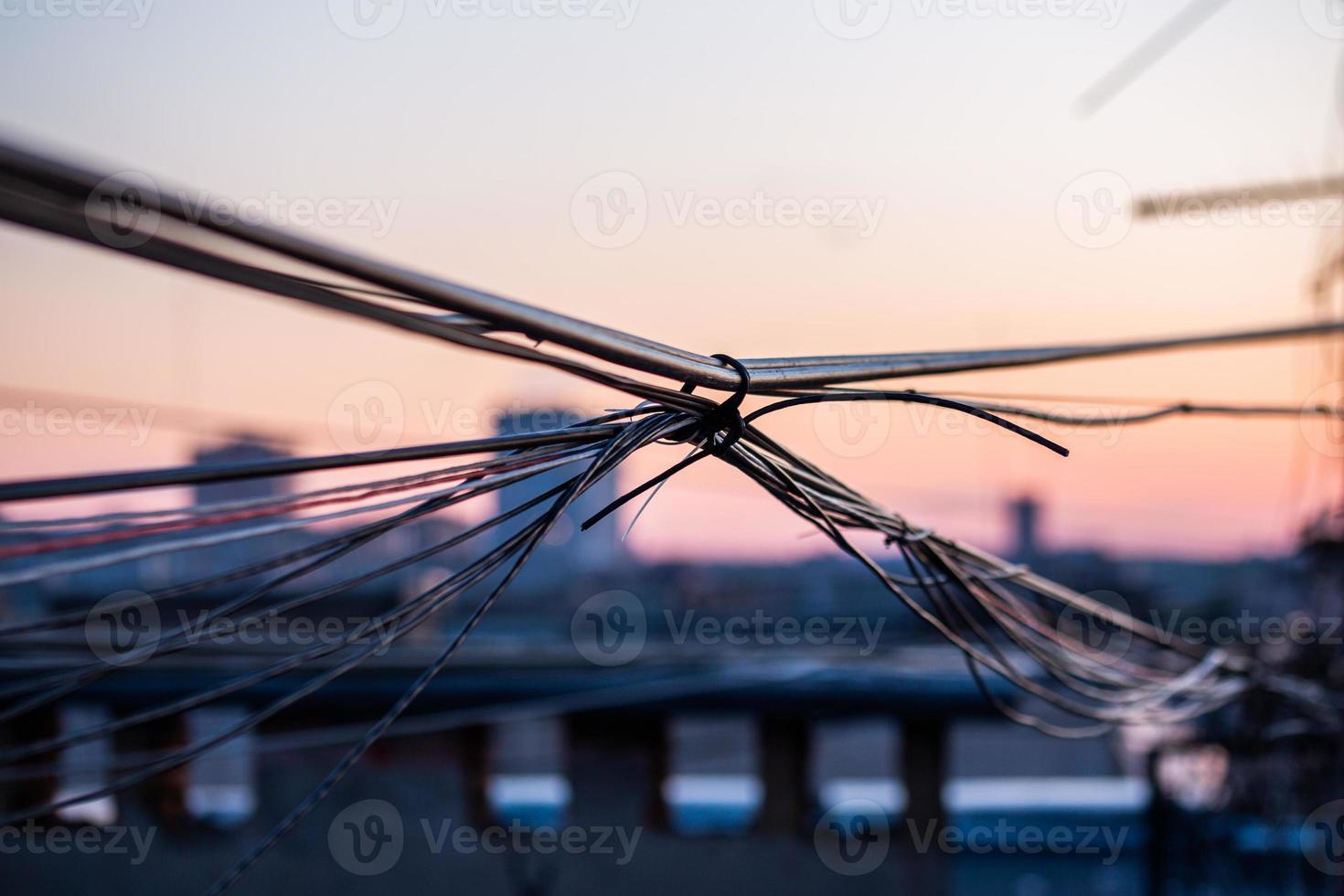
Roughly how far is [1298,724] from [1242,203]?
8.04 feet

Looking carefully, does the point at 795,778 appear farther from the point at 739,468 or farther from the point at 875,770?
the point at 875,770

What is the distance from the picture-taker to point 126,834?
14.3 ft

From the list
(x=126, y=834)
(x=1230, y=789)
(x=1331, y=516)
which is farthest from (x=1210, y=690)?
(x=126, y=834)

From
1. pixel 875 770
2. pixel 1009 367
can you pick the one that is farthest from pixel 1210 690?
pixel 875 770

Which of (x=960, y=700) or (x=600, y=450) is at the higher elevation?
(x=600, y=450)

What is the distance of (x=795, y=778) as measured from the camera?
4566mm

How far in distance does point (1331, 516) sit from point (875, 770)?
7.30 meters

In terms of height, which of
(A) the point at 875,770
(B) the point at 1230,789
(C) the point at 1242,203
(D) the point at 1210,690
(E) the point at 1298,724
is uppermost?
(C) the point at 1242,203

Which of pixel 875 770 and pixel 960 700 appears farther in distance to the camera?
pixel 875 770

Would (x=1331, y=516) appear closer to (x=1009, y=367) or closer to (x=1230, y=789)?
(x=1230, y=789)

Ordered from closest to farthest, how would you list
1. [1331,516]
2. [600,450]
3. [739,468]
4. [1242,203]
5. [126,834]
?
[600,450] → [739,468] → [126,834] → [1242,203] → [1331,516]

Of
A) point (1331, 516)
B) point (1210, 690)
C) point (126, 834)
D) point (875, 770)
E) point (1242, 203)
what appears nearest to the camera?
point (1210, 690)

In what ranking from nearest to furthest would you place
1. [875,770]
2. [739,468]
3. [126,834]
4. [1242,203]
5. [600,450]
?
[600,450] → [739,468] → [126,834] → [1242,203] → [875,770]

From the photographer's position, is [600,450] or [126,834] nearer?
[600,450]
